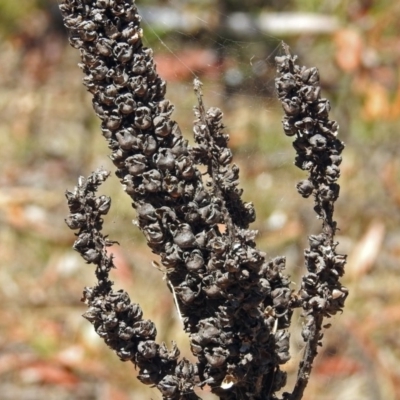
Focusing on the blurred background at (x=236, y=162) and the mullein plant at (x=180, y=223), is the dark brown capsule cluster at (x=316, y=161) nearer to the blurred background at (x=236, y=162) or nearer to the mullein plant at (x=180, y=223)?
the mullein plant at (x=180, y=223)

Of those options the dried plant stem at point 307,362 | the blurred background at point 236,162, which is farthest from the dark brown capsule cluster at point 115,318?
the blurred background at point 236,162

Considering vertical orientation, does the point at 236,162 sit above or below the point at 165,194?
above

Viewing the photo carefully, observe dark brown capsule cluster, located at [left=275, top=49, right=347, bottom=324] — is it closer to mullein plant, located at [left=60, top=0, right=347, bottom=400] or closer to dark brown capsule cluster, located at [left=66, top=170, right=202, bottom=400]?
mullein plant, located at [left=60, top=0, right=347, bottom=400]

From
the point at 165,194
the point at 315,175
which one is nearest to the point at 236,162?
the point at 315,175

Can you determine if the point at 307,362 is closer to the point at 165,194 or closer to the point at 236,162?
the point at 165,194

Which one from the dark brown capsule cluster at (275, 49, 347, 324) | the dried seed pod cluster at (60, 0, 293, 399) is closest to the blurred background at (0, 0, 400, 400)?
the dark brown capsule cluster at (275, 49, 347, 324)
